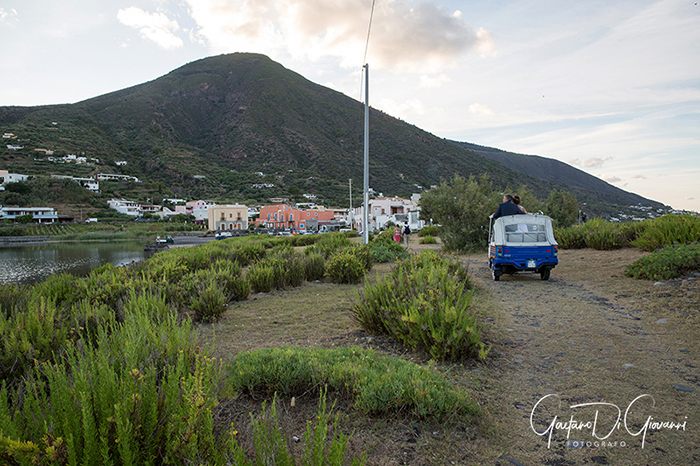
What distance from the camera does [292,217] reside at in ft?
232

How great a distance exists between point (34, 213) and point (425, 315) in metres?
87.1

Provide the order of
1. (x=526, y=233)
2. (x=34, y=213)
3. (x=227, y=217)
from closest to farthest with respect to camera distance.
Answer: (x=526, y=233) < (x=34, y=213) < (x=227, y=217)

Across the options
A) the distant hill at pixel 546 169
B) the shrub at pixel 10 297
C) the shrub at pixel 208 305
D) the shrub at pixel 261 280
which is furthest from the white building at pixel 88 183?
the distant hill at pixel 546 169

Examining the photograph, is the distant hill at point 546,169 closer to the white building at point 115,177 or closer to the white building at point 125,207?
the white building at point 115,177

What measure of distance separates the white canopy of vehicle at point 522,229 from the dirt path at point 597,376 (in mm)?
1812

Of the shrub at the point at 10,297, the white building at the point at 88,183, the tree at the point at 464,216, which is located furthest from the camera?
the white building at the point at 88,183

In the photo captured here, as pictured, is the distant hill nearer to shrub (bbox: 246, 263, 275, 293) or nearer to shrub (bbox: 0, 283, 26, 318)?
shrub (bbox: 246, 263, 275, 293)

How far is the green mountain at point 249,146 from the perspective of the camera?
87125 millimetres

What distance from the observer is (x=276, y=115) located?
109500 mm

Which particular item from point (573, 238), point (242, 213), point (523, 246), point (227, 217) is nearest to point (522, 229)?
point (523, 246)

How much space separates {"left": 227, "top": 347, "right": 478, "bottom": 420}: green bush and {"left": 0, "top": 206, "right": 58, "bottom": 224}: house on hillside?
8186 cm

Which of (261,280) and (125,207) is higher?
(125,207)

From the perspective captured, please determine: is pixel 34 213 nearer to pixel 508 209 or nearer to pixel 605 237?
pixel 508 209

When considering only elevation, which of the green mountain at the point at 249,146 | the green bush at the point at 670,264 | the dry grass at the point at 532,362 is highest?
the green mountain at the point at 249,146
